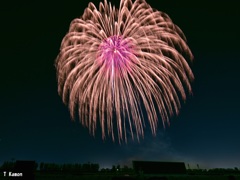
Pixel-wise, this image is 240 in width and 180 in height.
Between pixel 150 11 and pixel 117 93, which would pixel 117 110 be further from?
pixel 150 11

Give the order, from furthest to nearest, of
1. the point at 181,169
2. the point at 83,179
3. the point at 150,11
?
the point at 181,169 → the point at 83,179 → the point at 150,11

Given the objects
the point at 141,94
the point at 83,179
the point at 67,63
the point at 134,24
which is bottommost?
the point at 83,179

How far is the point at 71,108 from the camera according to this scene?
27.0 m

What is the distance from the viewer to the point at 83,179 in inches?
1842

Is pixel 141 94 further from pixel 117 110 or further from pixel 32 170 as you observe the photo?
pixel 32 170

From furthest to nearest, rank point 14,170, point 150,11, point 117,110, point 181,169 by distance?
point 181,169 < point 150,11 < point 117,110 < point 14,170

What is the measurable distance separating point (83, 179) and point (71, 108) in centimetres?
2489

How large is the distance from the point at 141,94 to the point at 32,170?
1639 cm

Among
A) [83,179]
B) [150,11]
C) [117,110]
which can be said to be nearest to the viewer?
[117,110]

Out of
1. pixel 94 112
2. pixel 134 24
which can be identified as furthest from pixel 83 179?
pixel 134 24

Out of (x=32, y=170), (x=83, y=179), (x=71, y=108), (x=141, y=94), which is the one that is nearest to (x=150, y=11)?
(x=141, y=94)

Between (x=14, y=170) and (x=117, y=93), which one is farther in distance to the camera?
(x=117, y=93)

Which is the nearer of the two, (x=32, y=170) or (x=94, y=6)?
(x=32, y=170)

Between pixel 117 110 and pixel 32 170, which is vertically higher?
pixel 117 110
